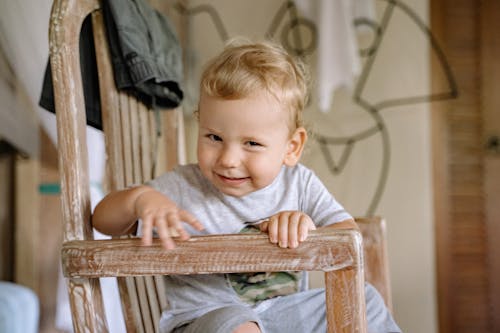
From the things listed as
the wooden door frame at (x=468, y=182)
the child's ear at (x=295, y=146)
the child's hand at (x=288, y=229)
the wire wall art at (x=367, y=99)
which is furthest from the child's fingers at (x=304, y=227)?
the wooden door frame at (x=468, y=182)

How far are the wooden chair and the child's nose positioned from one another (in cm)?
16

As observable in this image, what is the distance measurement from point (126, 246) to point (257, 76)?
33 centimetres

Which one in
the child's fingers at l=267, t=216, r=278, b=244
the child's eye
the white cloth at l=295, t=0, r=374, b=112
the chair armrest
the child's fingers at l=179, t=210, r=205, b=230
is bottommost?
the chair armrest

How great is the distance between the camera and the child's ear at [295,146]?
3.16ft

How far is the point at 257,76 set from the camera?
0.88 metres

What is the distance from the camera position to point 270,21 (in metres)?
2.44

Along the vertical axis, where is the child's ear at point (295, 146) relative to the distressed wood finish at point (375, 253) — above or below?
above

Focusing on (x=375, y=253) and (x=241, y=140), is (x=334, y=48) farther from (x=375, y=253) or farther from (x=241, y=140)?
(x=241, y=140)

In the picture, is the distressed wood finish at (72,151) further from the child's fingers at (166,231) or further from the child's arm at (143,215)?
the child's fingers at (166,231)

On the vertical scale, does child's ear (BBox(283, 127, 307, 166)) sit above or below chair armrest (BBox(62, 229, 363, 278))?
above

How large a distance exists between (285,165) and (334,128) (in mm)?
1387

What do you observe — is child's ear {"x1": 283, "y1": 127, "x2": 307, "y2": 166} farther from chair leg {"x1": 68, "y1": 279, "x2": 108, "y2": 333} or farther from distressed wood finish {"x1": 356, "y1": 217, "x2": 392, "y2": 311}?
chair leg {"x1": 68, "y1": 279, "x2": 108, "y2": 333}

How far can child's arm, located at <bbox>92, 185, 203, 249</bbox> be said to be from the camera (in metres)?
0.74

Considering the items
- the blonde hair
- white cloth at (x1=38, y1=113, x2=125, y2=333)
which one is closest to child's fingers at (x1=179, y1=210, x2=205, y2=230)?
the blonde hair
